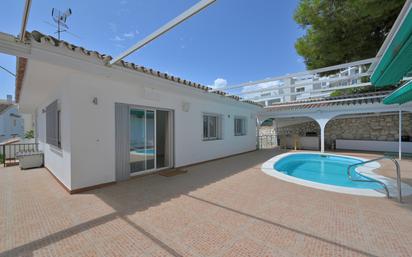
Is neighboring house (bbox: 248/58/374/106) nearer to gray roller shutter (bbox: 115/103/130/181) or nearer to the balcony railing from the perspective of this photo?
the balcony railing

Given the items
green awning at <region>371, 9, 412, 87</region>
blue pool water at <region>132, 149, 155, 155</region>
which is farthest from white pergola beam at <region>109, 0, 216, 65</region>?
blue pool water at <region>132, 149, 155, 155</region>

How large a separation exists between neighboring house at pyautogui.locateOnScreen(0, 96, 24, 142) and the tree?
28110mm

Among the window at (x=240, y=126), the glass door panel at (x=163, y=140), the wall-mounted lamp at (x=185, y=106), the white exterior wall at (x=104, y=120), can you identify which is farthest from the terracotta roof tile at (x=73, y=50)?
the window at (x=240, y=126)

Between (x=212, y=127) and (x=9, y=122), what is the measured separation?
2761cm

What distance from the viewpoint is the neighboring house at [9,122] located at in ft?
67.4

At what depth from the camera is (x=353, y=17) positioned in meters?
6.52

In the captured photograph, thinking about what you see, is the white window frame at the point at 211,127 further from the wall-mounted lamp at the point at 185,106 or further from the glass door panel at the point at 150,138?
the glass door panel at the point at 150,138

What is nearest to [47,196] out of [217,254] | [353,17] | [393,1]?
[217,254]

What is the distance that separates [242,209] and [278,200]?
43.8 inches

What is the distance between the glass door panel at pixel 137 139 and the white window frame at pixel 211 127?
11.5 ft

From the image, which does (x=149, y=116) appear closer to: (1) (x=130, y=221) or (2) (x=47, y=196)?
(2) (x=47, y=196)

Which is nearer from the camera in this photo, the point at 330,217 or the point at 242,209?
the point at 330,217

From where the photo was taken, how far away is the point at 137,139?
6543 mm

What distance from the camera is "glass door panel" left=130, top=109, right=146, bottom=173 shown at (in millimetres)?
6391
